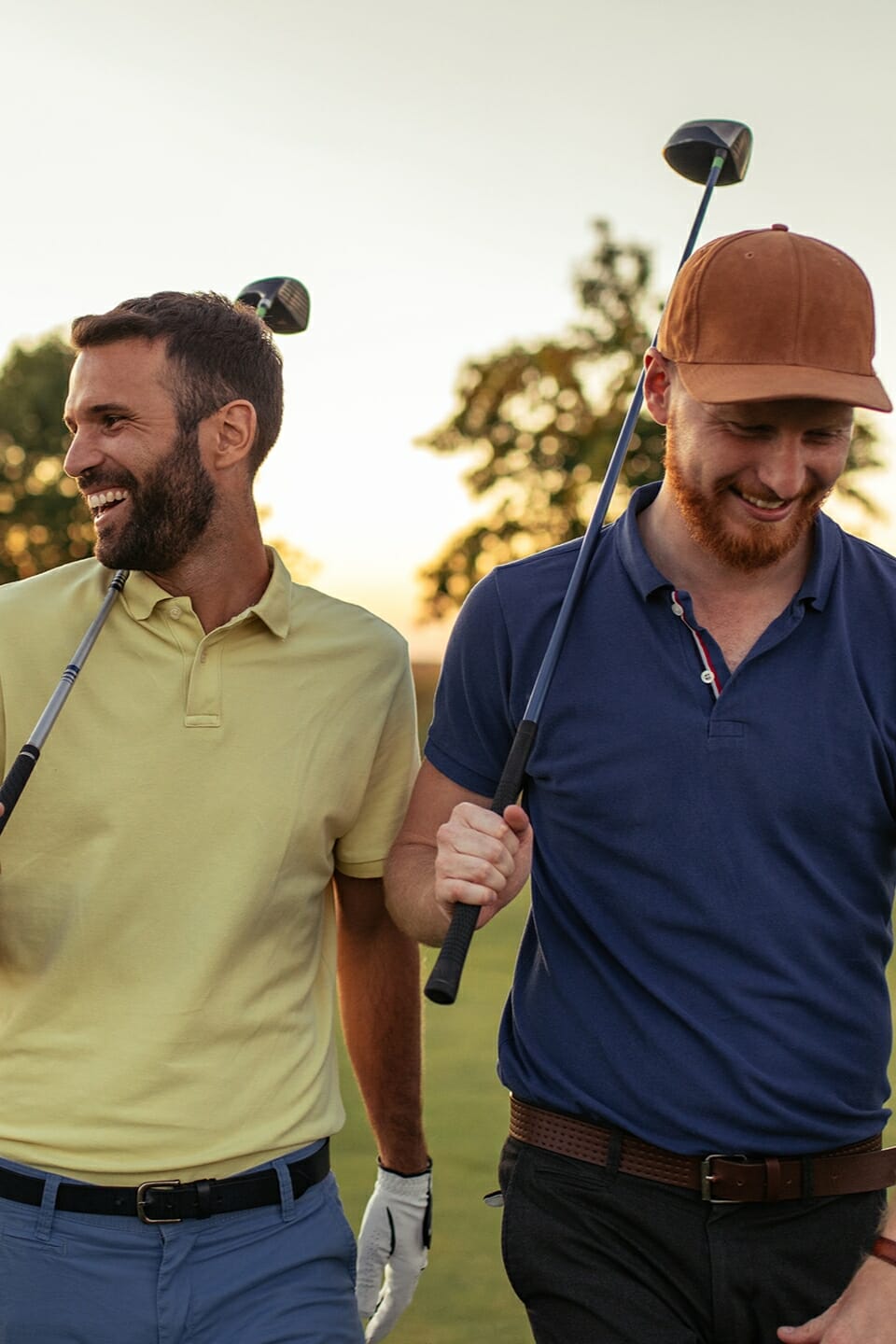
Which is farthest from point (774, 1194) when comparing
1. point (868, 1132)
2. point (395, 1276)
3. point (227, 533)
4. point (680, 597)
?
point (227, 533)

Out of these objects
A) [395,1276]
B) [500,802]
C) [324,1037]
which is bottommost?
[395,1276]

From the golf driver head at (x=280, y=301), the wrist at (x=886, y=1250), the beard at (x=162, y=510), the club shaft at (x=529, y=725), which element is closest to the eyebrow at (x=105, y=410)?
the beard at (x=162, y=510)

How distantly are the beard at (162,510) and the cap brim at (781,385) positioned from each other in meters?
1.00

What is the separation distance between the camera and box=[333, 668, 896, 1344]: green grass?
18.2 ft

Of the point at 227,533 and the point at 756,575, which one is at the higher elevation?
the point at 756,575

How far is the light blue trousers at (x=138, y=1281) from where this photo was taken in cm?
304

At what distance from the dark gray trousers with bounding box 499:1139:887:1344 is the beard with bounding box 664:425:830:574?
0.98 metres

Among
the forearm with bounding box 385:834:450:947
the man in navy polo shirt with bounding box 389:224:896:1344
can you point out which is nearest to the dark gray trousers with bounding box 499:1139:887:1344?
the man in navy polo shirt with bounding box 389:224:896:1344

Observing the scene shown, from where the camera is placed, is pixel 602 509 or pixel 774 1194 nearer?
pixel 774 1194

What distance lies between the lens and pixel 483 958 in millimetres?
12898

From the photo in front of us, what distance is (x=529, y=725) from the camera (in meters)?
2.86

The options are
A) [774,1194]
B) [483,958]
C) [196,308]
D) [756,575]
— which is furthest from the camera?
[483,958]

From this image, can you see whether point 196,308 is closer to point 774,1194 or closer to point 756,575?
point 756,575

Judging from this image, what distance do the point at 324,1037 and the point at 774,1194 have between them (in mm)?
932
